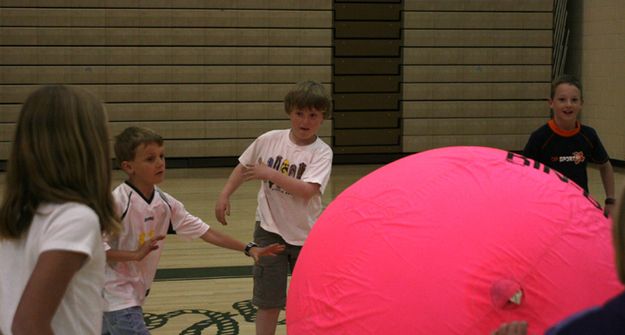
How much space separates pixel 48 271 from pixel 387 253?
1331mm

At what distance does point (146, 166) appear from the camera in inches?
155

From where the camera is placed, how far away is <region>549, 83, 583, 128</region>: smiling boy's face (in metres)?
5.48

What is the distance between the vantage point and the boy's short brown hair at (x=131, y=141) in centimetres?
396

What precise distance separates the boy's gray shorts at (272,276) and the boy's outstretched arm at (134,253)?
1.19m

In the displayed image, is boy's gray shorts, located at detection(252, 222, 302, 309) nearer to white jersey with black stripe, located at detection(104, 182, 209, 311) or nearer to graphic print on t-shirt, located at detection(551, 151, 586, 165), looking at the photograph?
white jersey with black stripe, located at detection(104, 182, 209, 311)

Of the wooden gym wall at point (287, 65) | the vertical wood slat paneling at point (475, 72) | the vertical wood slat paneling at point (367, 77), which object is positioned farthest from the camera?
the vertical wood slat paneling at point (475, 72)

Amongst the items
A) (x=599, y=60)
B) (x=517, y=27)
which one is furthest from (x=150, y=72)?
(x=599, y=60)

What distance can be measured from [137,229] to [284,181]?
0.94 metres

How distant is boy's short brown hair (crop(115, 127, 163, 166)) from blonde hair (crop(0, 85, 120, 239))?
1.73m

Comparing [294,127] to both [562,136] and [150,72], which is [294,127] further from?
[150,72]

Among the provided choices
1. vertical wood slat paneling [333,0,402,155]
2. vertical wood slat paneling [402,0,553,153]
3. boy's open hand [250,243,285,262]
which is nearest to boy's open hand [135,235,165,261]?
boy's open hand [250,243,285,262]

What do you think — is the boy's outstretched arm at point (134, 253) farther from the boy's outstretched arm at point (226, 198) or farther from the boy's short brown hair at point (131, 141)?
the boy's outstretched arm at point (226, 198)

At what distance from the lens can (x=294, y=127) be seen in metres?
4.83

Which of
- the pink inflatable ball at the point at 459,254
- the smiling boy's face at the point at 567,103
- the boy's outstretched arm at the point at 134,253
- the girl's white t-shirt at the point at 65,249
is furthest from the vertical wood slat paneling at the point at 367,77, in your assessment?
the girl's white t-shirt at the point at 65,249
